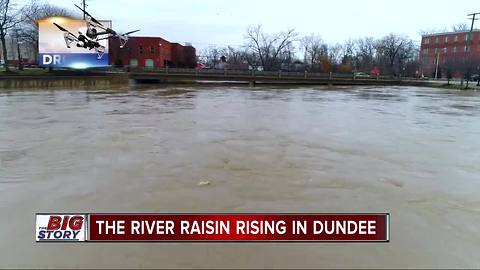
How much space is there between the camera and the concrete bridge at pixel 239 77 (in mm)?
52531

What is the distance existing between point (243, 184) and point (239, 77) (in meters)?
50.4

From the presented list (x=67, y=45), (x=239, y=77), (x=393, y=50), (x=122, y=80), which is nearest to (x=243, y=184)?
(x=67, y=45)

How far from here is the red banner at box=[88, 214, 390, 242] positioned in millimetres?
4164

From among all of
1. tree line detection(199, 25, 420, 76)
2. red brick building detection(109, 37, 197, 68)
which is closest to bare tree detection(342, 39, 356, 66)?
tree line detection(199, 25, 420, 76)

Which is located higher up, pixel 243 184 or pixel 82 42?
pixel 82 42

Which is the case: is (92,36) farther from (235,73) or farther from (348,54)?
(348,54)

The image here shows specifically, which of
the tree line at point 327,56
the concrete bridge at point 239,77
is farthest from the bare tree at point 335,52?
the concrete bridge at point 239,77

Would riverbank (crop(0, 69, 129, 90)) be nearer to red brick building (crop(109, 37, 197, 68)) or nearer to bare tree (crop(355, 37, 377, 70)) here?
red brick building (crop(109, 37, 197, 68))

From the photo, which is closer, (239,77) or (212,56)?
(239,77)

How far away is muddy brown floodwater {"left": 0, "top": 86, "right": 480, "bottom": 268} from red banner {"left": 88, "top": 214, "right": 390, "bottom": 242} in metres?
0.18

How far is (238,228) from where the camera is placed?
4.28 meters

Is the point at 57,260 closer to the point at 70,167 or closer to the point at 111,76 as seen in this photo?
the point at 70,167

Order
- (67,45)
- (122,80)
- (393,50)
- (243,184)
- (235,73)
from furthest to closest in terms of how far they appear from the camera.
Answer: (393,50) → (235,73) → (122,80) → (67,45) → (243,184)

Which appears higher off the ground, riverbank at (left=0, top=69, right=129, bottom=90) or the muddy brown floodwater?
riverbank at (left=0, top=69, right=129, bottom=90)
